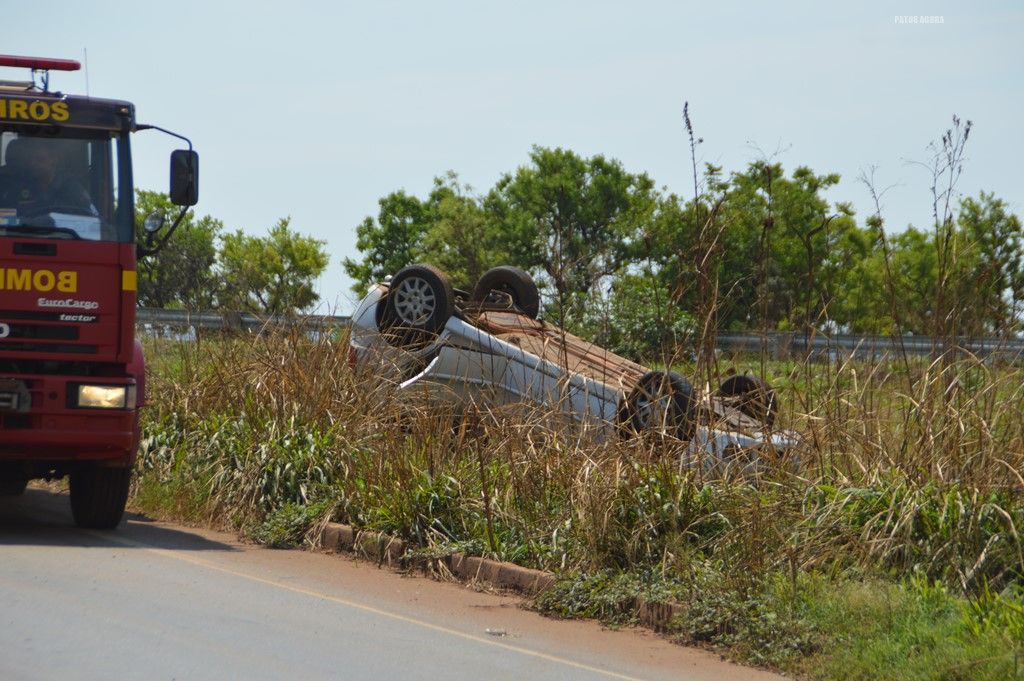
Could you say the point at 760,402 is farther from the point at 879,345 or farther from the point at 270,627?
the point at 270,627

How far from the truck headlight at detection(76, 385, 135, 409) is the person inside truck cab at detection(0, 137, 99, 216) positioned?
4.52 ft

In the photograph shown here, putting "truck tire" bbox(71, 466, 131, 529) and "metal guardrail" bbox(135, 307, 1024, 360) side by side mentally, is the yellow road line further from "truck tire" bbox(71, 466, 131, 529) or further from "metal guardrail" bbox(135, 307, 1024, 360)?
"metal guardrail" bbox(135, 307, 1024, 360)

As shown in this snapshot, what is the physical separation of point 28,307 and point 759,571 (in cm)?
587

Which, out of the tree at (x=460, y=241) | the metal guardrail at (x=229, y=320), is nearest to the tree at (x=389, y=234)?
the tree at (x=460, y=241)

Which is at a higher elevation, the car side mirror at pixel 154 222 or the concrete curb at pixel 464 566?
the car side mirror at pixel 154 222

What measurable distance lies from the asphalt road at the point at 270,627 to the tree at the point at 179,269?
3.12 meters

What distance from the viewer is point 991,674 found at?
6.77 metres

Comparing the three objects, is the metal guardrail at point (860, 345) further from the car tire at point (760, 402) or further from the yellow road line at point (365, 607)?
the yellow road line at point (365, 607)

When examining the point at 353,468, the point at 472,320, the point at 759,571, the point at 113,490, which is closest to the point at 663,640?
the point at 759,571

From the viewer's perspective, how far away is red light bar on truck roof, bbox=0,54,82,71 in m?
11.8

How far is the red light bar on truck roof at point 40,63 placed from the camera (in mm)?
11802

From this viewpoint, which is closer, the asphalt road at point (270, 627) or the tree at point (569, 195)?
the asphalt road at point (270, 627)

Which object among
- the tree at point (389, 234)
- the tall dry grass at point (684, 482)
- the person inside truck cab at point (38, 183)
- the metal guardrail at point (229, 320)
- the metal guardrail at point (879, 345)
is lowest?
the tall dry grass at point (684, 482)

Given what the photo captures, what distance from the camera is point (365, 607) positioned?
903cm
